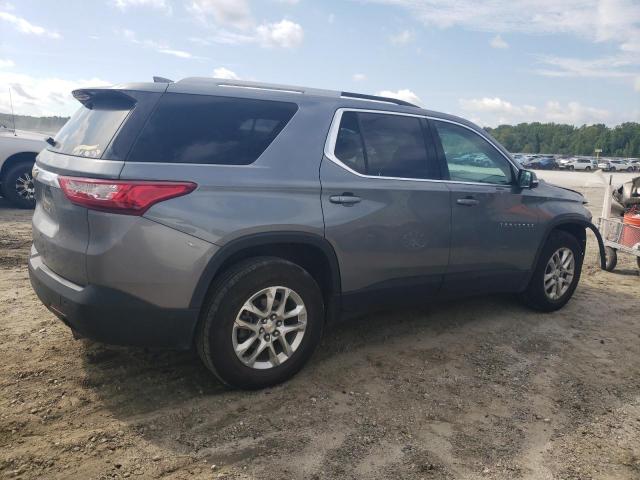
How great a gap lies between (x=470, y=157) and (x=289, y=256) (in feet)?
6.23

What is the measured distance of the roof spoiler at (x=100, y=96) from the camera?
2.92m

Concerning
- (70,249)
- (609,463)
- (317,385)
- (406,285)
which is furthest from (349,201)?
(609,463)

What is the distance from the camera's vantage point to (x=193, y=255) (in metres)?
2.78

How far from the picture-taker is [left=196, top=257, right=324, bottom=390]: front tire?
295 centimetres

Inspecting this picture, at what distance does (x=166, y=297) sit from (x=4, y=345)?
5.69 ft

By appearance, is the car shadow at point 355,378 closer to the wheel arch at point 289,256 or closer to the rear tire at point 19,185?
the wheel arch at point 289,256

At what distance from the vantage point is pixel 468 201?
4.07 m

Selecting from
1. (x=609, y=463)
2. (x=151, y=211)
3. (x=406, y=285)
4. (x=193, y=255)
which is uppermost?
(x=151, y=211)

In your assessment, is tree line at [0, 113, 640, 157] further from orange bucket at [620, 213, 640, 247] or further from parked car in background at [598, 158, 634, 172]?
orange bucket at [620, 213, 640, 247]

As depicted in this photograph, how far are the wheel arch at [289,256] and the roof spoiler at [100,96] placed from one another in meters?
1.01

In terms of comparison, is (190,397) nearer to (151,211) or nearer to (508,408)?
(151,211)

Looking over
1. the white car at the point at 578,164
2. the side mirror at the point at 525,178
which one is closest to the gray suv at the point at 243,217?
the side mirror at the point at 525,178

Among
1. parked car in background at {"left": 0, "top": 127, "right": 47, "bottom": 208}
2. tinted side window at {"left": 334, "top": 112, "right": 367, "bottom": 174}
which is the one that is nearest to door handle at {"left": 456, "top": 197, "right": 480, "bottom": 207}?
tinted side window at {"left": 334, "top": 112, "right": 367, "bottom": 174}

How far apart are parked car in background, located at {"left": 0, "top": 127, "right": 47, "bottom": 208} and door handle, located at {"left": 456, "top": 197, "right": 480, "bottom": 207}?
7.72 metres
